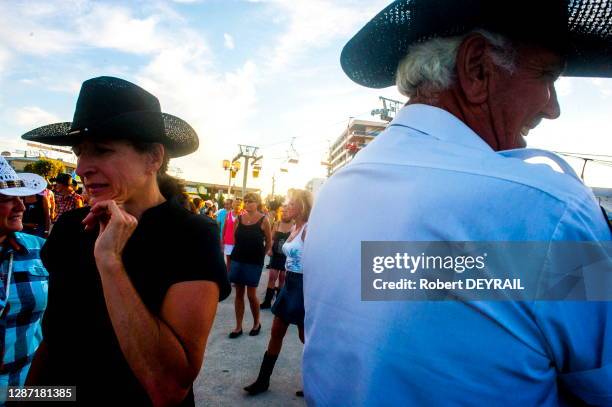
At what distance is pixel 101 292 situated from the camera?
1.44 m

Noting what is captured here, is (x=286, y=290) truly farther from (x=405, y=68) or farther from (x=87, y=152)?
(x=405, y=68)

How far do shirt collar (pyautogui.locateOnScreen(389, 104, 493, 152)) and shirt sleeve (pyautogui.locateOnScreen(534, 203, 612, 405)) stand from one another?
0.70 ft

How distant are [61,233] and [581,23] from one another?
220cm

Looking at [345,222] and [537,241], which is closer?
[537,241]

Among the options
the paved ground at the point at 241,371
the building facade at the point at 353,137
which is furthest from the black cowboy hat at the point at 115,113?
the building facade at the point at 353,137

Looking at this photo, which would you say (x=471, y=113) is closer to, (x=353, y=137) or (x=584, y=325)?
(x=584, y=325)

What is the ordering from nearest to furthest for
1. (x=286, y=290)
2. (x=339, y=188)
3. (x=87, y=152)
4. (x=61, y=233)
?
1. (x=339, y=188)
2. (x=87, y=152)
3. (x=61, y=233)
4. (x=286, y=290)

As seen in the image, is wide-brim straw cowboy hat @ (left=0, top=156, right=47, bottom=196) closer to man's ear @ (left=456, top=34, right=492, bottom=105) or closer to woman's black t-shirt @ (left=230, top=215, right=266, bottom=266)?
man's ear @ (left=456, top=34, right=492, bottom=105)

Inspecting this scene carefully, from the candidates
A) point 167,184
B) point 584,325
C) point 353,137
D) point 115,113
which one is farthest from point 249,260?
point 353,137

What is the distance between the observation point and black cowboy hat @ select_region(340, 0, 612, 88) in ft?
2.83

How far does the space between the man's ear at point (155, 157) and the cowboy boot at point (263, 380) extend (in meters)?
2.73

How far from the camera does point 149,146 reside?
1.63 m

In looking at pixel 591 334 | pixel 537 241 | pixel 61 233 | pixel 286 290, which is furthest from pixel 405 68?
pixel 286 290

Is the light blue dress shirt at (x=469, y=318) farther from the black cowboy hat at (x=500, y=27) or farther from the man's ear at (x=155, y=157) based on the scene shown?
the man's ear at (x=155, y=157)
